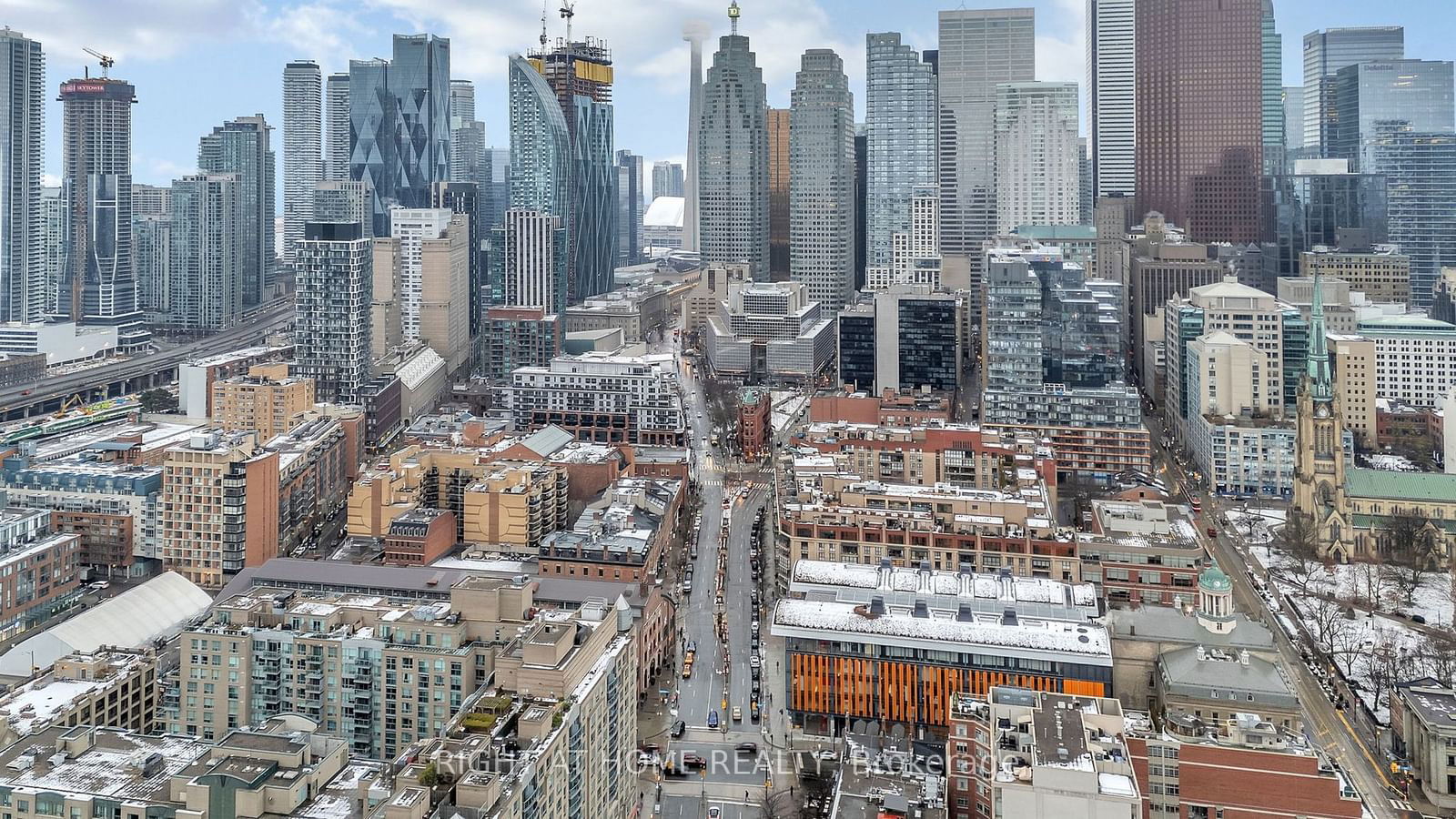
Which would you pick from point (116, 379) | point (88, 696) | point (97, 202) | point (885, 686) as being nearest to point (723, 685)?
point (885, 686)

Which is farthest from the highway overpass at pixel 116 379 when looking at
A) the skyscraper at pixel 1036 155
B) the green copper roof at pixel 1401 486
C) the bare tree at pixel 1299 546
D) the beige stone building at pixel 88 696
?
the skyscraper at pixel 1036 155

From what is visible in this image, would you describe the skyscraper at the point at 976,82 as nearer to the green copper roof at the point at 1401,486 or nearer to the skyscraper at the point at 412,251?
the skyscraper at the point at 412,251

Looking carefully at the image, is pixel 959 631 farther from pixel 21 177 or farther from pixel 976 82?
pixel 21 177

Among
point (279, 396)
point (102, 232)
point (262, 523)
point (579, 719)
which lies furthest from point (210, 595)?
point (102, 232)

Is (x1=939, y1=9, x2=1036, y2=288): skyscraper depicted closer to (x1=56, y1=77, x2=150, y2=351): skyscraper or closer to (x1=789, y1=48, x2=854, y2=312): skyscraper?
(x1=789, y1=48, x2=854, y2=312): skyscraper

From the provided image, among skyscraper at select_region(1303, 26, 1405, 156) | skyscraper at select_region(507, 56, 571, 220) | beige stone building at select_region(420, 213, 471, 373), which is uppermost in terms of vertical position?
skyscraper at select_region(1303, 26, 1405, 156)

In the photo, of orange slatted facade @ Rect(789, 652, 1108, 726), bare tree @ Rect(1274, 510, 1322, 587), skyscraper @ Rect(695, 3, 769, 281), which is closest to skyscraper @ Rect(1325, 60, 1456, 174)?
skyscraper @ Rect(695, 3, 769, 281)

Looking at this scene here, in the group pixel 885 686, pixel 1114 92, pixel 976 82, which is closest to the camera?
pixel 885 686
